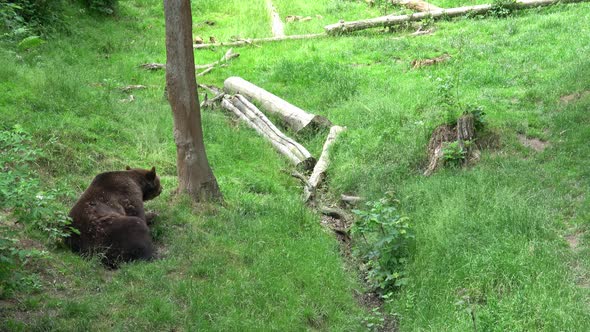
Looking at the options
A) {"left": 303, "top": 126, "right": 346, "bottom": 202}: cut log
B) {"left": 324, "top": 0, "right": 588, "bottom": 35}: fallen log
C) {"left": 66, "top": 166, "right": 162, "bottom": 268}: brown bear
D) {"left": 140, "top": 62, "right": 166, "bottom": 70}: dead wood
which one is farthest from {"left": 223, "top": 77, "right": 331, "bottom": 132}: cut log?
{"left": 66, "top": 166, "right": 162, "bottom": 268}: brown bear

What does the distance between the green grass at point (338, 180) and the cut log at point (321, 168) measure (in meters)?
0.19

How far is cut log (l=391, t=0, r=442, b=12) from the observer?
20859 mm

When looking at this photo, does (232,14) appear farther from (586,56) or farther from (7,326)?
(7,326)

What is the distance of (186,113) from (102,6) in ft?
39.3

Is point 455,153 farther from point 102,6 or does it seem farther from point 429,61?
point 102,6

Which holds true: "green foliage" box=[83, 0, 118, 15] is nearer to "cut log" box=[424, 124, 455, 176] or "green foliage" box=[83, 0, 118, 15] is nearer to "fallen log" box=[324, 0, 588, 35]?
"fallen log" box=[324, 0, 588, 35]

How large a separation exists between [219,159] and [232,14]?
512 inches

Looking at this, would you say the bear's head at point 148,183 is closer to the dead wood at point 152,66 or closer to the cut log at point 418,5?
the dead wood at point 152,66

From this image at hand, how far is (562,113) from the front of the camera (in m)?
11.7

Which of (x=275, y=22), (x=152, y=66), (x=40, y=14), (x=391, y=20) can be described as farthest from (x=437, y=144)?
(x=275, y=22)

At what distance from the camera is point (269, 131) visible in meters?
13.6

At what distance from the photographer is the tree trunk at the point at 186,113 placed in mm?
9688

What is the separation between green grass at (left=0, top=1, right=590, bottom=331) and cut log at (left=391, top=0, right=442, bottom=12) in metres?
2.25

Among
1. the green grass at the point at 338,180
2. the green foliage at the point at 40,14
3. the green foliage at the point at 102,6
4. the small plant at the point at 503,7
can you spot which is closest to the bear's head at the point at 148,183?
the green grass at the point at 338,180
